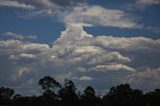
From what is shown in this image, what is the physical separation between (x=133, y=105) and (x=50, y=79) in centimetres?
4563

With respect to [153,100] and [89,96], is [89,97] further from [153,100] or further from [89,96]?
[153,100]

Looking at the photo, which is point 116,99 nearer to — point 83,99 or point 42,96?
point 83,99

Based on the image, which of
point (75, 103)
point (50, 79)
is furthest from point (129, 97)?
point (50, 79)

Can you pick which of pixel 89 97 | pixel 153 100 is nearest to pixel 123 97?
pixel 153 100

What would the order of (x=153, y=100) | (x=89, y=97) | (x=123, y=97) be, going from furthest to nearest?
(x=89, y=97) < (x=123, y=97) < (x=153, y=100)

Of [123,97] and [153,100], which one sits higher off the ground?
[123,97]

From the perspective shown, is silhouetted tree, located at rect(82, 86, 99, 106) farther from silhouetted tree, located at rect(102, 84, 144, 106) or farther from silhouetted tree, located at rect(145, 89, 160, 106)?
silhouetted tree, located at rect(145, 89, 160, 106)

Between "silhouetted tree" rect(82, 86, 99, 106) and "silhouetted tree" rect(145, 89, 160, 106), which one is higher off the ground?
"silhouetted tree" rect(82, 86, 99, 106)

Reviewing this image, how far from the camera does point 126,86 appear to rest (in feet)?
583

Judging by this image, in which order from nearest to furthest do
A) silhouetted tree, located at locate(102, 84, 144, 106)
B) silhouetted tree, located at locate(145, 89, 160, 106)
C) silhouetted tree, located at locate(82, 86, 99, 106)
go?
silhouetted tree, located at locate(145, 89, 160, 106) < silhouetted tree, located at locate(102, 84, 144, 106) < silhouetted tree, located at locate(82, 86, 99, 106)

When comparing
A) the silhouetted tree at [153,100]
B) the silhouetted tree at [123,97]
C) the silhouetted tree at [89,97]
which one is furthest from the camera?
the silhouetted tree at [89,97]

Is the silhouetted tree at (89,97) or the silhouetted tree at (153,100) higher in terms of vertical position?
the silhouetted tree at (89,97)

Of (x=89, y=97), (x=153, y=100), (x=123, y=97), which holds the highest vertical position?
(x=89, y=97)

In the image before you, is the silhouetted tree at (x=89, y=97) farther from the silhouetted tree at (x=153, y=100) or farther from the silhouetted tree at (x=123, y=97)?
the silhouetted tree at (x=153, y=100)
